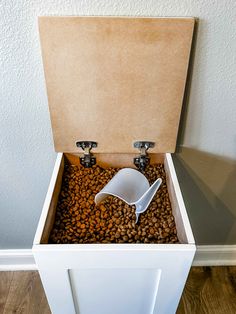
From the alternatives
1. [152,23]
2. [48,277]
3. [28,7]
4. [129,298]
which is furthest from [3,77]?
[129,298]

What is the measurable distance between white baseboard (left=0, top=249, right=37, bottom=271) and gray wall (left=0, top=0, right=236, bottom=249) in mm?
69

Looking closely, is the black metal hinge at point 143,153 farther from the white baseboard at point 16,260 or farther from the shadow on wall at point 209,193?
the white baseboard at point 16,260

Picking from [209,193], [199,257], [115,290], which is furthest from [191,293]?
[115,290]

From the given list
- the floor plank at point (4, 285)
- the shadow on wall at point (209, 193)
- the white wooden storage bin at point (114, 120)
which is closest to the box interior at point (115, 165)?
the white wooden storage bin at point (114, 120)

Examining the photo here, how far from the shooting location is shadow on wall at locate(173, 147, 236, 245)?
909mm

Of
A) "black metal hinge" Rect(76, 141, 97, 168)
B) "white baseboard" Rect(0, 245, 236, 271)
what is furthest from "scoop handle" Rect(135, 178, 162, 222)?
"white baseboard" Rect(0, 245, 236, 271)

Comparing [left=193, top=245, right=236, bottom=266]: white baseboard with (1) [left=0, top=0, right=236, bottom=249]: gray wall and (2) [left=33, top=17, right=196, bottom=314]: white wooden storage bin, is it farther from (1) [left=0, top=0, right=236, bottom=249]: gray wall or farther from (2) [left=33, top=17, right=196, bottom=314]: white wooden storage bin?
(2) [left=33, top=17, right=196, bottom=314]: white wooden storage bin

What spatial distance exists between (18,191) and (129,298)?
59cm

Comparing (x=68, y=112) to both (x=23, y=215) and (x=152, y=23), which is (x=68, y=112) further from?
(x=23, y=215)

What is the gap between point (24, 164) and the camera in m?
0.91

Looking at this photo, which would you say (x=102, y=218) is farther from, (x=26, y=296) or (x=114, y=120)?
(x=26, y=296)

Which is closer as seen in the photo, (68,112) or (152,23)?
(152,23)

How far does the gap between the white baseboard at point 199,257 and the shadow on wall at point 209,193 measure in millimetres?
43

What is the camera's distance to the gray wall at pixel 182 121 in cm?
62
